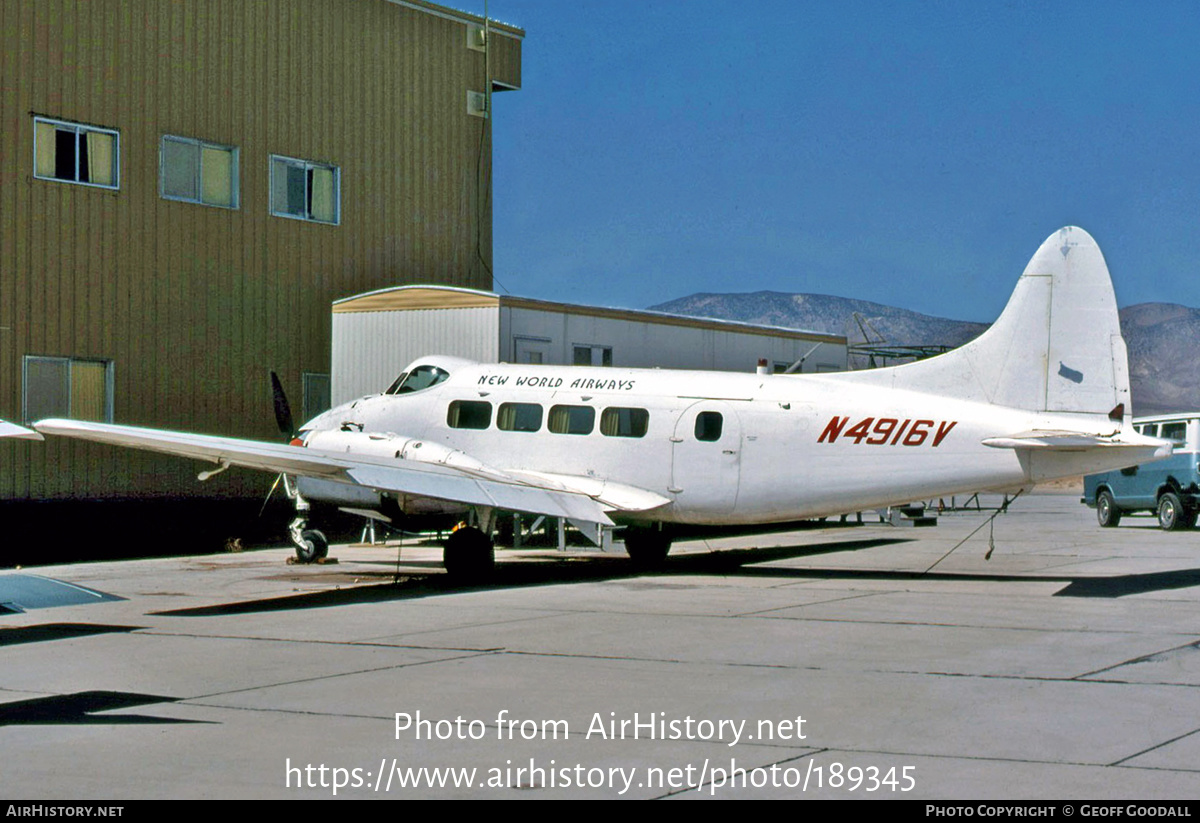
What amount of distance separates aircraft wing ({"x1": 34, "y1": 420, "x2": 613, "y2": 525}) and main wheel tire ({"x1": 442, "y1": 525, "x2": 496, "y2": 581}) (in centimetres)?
90

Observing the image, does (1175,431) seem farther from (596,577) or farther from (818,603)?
(818,603)

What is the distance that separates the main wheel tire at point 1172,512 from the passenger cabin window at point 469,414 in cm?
1942

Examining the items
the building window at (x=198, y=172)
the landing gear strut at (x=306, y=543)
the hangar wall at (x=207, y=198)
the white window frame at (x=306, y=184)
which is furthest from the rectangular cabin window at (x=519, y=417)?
the white window frame at (x=306, y=184)

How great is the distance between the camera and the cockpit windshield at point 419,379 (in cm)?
2242

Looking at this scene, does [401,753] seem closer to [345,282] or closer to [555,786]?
[555,786]

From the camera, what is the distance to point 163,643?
13219 mm

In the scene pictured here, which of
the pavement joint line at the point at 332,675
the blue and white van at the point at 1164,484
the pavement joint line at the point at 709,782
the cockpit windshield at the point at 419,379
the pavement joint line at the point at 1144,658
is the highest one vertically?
the cockpit windshield at the point at 419,379

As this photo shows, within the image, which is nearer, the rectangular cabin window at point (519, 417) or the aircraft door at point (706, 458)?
the aircraft door at point (706, 458)

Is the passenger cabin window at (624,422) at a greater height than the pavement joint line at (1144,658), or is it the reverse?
the passenger cabin window at (624,422)

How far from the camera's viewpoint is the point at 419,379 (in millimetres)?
22562

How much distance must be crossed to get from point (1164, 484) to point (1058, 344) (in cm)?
1744

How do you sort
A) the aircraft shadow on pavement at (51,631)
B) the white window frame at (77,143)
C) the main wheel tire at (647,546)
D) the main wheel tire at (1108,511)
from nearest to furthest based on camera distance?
1. the aircraft shadow on pavement at (51,631)
2. the main wheel tire at (647,546)
3. the white window frame at (77,143)
4. the main wheel tire at (1108,511)

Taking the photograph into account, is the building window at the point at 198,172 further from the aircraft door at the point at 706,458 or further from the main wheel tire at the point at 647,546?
the aircraft door at the point at 706,458

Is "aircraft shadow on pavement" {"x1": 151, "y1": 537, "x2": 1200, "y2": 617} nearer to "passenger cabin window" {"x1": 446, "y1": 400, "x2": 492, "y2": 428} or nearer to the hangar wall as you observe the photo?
"passenger cabin window" {"x1": 446, "y1": 400, "x2": 492, "y2": 428}
